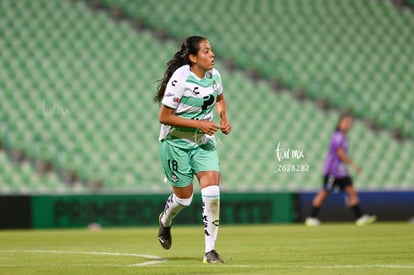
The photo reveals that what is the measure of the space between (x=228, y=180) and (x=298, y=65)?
4.57 m

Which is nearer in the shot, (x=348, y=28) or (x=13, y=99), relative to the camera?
(x=13, y=99)

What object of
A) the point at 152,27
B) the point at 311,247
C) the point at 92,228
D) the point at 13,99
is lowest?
the point at 92,228

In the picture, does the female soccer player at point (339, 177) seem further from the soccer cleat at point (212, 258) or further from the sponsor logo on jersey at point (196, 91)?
the soccer cleat at point (212, 258)

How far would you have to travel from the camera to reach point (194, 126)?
8156mm

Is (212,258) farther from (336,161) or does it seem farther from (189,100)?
(336,161)

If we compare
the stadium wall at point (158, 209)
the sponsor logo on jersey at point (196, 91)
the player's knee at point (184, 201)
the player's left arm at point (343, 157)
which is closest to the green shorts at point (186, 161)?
the player's knee at point (184, 201)

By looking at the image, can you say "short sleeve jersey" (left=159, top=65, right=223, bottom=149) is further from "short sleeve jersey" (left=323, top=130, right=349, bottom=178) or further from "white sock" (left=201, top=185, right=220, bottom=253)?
"short sleeve jersey" (left=323, top=130, right=349, bottom=178)

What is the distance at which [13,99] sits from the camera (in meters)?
19.9

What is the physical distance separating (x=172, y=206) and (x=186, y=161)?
2.22 feet

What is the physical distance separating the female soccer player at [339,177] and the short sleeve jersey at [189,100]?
880 cm

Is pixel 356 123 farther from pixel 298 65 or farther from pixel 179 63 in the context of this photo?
pixel 179 63

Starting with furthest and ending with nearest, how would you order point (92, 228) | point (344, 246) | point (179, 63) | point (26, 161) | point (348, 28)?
1. point (348, 28)
2. point (26, 161)
3. point (92, 228)
4. point (344, 246)
5. point (179, 63)

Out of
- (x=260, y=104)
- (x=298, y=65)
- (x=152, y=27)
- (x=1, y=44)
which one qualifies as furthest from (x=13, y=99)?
(x=298, y=65)

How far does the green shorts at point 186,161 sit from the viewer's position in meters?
8.48
